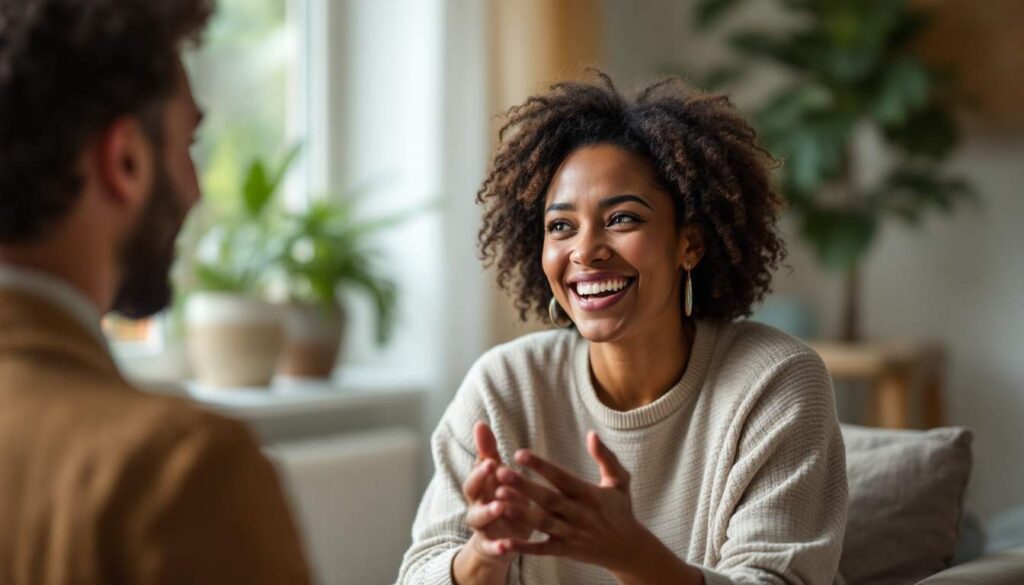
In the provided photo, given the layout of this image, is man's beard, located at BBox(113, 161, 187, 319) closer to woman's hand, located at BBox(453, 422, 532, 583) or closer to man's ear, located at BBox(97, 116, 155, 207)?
man's ear, located at BBox(97, 116, 155, 207)

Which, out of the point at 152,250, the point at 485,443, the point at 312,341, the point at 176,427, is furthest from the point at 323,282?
the point at 176,427

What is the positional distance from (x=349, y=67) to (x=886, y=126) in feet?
5.13

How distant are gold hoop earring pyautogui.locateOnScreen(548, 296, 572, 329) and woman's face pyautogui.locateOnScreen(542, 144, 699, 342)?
0.11 metres

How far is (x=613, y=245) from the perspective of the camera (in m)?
1.64

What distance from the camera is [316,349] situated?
10.4ft

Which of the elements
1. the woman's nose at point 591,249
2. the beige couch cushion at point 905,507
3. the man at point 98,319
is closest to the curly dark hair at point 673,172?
the woman's nose at point 591,249

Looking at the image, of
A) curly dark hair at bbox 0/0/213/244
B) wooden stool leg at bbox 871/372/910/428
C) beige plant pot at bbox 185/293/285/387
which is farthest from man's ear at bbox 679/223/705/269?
wooden stool leg at bbox 871/372/910/428

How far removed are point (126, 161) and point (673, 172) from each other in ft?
2.90

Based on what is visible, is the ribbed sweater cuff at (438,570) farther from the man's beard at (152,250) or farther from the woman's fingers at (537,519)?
the man's beard at (152,250)

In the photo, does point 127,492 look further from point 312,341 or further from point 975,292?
point 975,292

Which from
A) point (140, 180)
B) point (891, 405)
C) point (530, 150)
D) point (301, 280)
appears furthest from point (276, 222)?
point (140, 180)

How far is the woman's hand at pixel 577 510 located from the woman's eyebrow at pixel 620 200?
0.47 metres

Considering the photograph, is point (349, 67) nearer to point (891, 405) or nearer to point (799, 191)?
point (799, 191)

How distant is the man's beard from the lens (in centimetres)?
94
